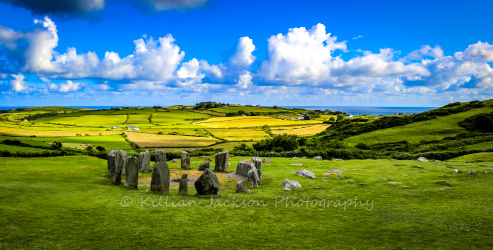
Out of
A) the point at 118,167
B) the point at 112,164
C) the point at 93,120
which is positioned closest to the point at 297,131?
the point at 112,164

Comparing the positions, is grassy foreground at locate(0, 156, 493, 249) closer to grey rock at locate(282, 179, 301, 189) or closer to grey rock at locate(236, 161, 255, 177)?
grey rock at locate(282, 179, 301, 189)

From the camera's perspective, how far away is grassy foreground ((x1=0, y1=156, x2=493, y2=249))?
1054cm

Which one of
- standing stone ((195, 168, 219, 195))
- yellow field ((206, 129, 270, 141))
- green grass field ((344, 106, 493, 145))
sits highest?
green grass field ((344, 106, 493, 145))

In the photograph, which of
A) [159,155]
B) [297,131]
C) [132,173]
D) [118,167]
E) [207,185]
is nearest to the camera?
[207,185]

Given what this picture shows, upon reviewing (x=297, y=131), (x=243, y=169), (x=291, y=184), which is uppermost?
(x=297, y=131)

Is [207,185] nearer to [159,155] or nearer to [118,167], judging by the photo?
[118,167]

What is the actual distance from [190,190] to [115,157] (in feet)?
22.3

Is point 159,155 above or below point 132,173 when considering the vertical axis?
above

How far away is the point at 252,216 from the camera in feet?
46.1

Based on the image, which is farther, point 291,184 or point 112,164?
point 112,164

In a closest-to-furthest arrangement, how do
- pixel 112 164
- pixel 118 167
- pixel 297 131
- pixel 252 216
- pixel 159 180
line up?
pixel 252 216, pixel 159 180, pixel 118 167, pixel 112 164, pixel 297 131

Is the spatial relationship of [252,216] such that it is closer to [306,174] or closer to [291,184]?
[291,184]

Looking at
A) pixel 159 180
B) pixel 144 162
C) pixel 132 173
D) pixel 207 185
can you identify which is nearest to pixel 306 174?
pixel 207 185

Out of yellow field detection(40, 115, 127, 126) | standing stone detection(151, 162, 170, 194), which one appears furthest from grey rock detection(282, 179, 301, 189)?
yellow field detection(40, 115, 127, 126)
